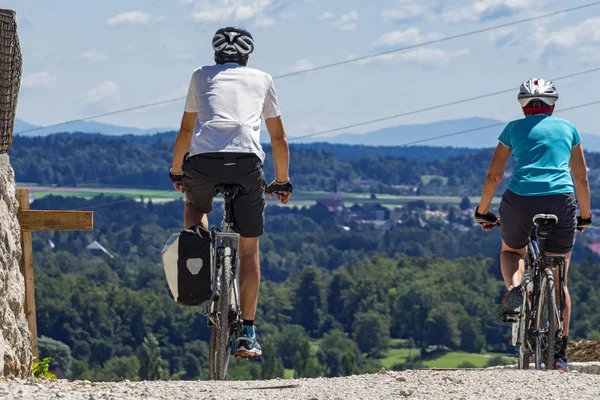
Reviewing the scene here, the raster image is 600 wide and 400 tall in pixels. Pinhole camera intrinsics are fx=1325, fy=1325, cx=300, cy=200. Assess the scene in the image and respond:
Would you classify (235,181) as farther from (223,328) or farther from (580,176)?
(580,176)

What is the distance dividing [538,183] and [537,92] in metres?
0.50

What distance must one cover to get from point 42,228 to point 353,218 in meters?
171

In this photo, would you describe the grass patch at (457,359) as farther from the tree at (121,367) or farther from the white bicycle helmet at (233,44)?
the white bicycle helmet at (233,44)

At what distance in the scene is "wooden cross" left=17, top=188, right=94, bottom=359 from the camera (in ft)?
22.7

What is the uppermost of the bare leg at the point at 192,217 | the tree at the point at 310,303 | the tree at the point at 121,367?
the bare leg at the point at 192,217

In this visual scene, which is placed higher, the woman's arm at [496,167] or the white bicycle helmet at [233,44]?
the white bicycle helmet at [233,44]

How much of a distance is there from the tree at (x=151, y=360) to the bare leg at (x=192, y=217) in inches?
2748

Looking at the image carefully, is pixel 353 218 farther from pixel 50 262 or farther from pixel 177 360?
pixel 177 360

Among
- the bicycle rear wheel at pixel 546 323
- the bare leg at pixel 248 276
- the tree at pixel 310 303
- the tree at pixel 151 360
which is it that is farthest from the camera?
the tree at pixel 310 303

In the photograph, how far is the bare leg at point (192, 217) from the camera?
619 centimetres

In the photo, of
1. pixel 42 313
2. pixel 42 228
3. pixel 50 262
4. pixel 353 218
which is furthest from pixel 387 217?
pixel 42 228

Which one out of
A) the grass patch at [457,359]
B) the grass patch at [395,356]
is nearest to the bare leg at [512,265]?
the grass patch at [457,359]

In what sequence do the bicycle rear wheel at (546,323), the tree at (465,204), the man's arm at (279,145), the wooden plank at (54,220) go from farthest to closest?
the tree at (465,204)
the wooden plank at (54,220)
the bicycle rear wheel at (546,323)
the man's arm at (279,145)

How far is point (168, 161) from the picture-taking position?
185 meters
